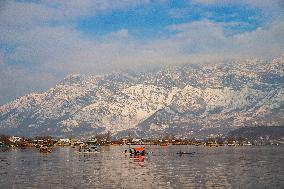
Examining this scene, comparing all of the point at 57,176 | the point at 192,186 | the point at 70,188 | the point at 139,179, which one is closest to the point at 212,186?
the point at 192,186

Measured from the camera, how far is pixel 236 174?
12950 cm

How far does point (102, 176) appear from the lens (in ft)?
404

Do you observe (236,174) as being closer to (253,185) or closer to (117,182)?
(253,185)

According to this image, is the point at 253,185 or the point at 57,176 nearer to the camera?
the point at 253,185

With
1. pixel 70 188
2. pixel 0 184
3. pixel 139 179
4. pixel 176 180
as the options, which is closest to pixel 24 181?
pixel 0 184

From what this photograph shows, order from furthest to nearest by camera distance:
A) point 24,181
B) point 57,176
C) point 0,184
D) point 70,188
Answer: point 57,176, point 24,181, point 0,184, point 70,188

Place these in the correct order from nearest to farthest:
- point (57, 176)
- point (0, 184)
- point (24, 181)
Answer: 1. point (0, 184)
2. point (24, 181)
3. point (57, 176)

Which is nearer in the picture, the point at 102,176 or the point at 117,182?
the point at 117,182

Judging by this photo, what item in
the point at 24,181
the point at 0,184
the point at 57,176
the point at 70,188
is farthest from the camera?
the point at 57,176

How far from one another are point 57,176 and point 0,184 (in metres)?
21.1

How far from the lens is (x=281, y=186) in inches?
3932

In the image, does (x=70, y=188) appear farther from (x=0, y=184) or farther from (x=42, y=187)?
(x=0, y=184)

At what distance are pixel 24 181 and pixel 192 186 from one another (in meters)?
40.0

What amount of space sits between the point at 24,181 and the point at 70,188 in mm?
19043
